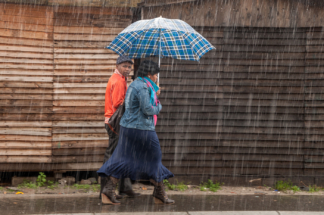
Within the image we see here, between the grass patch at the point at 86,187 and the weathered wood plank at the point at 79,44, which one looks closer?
the grass patch at the point at 86,187

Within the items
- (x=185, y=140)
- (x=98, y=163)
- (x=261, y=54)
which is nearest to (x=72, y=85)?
(x=98, y=163)

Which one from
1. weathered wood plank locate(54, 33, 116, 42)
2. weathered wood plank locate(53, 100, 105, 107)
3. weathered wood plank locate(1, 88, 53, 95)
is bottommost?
weathered wood plank locate(53, 100, 105, 107)

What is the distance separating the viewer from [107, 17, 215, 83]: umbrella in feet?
17.8

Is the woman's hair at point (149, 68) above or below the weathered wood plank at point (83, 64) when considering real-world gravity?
below

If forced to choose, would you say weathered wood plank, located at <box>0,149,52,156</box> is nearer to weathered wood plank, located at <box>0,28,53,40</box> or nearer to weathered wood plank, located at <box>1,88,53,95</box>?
weathered wood plank, located at <box>1,88,53,95</box>

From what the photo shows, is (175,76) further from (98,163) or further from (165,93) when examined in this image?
(98,163)

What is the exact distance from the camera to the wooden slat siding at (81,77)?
6.89 metres

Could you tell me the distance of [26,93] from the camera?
680 centimetres

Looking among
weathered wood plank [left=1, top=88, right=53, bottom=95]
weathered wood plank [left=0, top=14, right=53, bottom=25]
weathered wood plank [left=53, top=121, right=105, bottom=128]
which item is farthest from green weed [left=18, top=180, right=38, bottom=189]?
weathered wood plank [left=0, top=14, right=53, bottom=25]

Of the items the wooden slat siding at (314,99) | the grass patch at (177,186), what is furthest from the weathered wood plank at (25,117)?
the wooden slat siding at (314,99)

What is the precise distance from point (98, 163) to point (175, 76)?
2200 mm

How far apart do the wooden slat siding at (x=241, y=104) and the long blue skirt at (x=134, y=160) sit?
198 cm

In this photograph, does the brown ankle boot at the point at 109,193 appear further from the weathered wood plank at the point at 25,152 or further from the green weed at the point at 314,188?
the green weed at the point at 314,188

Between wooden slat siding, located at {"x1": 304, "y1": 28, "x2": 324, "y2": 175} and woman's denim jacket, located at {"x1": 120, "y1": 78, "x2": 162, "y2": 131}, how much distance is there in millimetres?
3590
